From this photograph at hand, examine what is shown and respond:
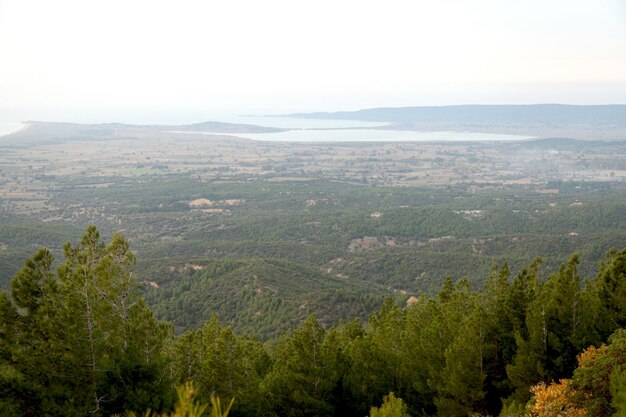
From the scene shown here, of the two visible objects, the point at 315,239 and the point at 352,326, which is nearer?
the point at 352,326

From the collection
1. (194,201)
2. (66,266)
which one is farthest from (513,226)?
(66,266)

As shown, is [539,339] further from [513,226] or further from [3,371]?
[513,226]

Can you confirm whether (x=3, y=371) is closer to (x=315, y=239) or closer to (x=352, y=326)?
(x=352, y=326)

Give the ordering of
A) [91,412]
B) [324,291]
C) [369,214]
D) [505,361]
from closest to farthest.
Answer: [91,412]
[505,361]
[324,291]
[369,214]

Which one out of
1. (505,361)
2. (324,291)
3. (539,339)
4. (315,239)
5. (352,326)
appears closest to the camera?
(539,339)

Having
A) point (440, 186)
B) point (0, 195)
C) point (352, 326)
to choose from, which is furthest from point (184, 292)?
point (440, 186)

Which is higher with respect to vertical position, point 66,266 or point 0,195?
point 66,266

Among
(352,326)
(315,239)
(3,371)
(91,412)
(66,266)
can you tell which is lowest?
(315,239)
